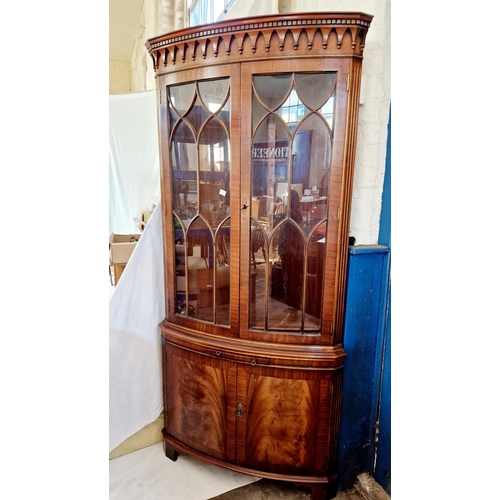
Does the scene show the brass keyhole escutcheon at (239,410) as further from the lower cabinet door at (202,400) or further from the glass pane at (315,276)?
the glass pane at (315,276)

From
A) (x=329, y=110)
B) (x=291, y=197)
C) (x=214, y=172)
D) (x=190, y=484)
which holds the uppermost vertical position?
(x=329, y=110)

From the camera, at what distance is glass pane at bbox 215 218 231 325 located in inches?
54.5

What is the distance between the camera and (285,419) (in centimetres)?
138

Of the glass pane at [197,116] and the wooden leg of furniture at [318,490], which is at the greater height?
the glass pane at [197,116]

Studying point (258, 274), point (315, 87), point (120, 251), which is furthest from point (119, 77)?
point (258, 274)

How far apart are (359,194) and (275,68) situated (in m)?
0.59

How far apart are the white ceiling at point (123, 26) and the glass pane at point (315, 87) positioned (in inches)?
151

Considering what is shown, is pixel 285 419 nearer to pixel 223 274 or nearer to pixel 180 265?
pixel 223 274

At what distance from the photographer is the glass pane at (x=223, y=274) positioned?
1384mm

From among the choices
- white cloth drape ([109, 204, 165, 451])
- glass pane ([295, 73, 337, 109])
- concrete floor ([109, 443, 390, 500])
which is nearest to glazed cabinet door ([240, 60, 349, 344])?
glass pane ([295, 73, 337, 109])

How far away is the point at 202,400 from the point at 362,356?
0.72 meters

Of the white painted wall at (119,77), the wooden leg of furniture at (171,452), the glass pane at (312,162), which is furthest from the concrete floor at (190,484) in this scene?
the white painted wall at (119,77)

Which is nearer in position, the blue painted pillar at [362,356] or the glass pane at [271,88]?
the glass pane at [271,88]
